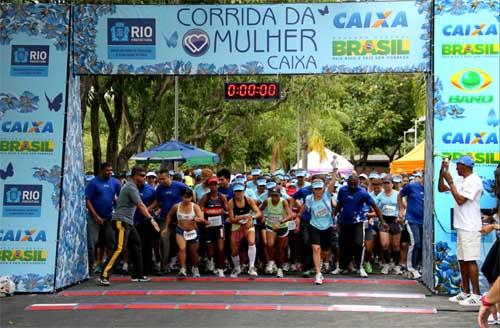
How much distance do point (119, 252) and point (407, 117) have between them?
36528mm

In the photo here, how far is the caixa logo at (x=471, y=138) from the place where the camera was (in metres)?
11.6

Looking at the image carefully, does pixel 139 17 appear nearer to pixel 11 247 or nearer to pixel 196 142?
pixel 11 247

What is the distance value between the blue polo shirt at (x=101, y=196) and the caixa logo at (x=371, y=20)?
16.2 ft

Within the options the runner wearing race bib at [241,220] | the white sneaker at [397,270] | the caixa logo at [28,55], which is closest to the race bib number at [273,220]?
the runner wearing race bib at [241,220]

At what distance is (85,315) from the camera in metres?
10.0

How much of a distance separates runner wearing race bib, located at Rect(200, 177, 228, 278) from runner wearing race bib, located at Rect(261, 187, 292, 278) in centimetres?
81

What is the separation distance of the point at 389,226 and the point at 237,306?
4692 mm

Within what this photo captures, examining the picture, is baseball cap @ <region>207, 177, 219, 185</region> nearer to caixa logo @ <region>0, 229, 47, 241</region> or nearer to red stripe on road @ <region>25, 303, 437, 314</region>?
caixa logo @ <region>0, 229, 47, 241</region>

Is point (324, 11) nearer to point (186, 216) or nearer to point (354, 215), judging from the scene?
point (354, 215)

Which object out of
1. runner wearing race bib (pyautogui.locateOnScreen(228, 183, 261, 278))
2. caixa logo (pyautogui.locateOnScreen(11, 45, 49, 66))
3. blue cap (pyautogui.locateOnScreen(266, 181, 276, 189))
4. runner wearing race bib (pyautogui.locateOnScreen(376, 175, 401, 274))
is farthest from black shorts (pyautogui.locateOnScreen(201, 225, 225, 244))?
caixa logo (pyautogui.locateOnScreen(11, 45, 49, 66))

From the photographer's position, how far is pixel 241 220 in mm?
13562

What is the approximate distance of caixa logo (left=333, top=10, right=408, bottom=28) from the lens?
12000 millimetres

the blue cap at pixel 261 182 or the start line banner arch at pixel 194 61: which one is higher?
the start line banner arch at pixel 194 61

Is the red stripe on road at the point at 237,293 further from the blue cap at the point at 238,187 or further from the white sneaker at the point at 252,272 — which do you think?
the blue cap at the point at 238,187
